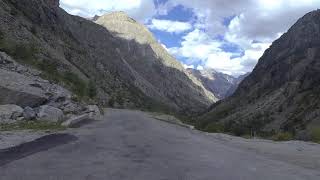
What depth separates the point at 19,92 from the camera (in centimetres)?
3672

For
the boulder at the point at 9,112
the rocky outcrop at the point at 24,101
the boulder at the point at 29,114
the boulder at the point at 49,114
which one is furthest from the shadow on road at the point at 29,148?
the boulder at the point at 49,114

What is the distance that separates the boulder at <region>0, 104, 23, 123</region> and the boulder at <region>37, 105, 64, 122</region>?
5.38 feet

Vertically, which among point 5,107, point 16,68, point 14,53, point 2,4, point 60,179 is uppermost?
point 2,4

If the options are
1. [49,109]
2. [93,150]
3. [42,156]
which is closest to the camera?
[42,156]

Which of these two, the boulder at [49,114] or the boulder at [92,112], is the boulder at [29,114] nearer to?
the boulder at [49,114]

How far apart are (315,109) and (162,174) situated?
159 metres

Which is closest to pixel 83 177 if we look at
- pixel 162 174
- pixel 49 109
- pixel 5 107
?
pixel 162 174

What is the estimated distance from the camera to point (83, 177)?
1293 cm

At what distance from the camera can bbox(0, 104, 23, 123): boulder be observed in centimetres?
3235

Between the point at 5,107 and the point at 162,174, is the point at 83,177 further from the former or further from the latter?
the point at 5,107

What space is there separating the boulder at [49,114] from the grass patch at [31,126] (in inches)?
76.0

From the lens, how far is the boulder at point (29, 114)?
33912 mm

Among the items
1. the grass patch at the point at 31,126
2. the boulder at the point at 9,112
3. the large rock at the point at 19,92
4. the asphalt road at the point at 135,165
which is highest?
the large rock at the point at 19,92

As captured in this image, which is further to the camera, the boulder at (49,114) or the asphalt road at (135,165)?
the boulder at (49,114)
